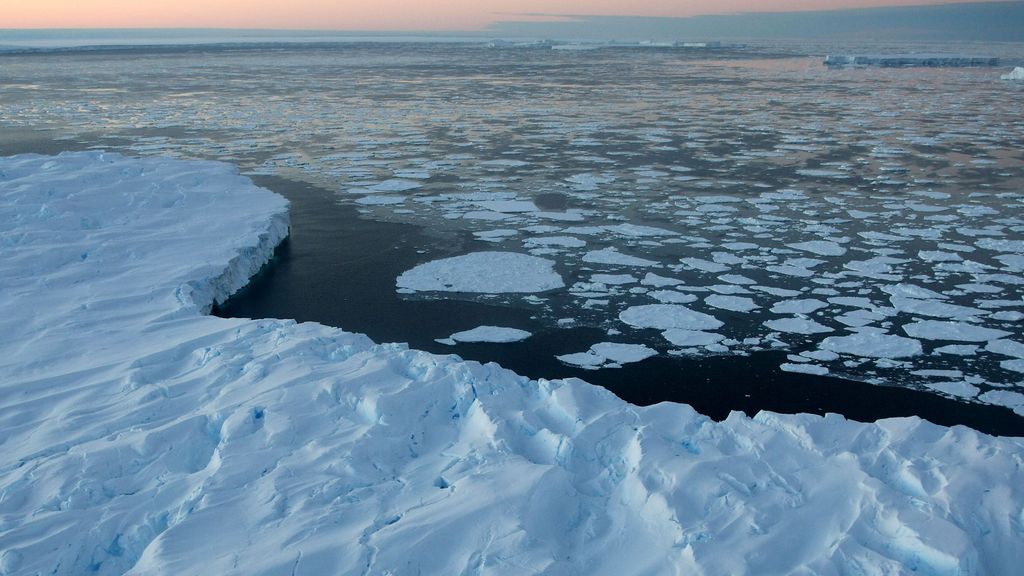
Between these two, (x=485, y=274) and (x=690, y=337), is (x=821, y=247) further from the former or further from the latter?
(x=485, y=274)

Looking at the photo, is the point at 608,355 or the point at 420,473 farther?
the point at 608,355

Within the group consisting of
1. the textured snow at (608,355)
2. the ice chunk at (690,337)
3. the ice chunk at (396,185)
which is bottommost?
the textured snow at (608,355)

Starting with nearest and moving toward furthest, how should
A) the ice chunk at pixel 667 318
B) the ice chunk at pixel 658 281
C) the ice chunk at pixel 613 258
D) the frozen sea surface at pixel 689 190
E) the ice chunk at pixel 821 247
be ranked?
the ice chunk at pixel 667 318
the frozen sea surface at pixel 689 190
the ice chunk at pixel 658 281
the ice chunk at pixel 613 258
the ice chunk at pixel 821 247

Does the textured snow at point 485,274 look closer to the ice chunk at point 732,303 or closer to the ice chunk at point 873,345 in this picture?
the ice chunk at point 732,303

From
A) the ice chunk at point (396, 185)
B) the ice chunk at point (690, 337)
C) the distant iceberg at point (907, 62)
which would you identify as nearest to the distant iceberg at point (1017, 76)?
the distant iceberg at point (907, 62)

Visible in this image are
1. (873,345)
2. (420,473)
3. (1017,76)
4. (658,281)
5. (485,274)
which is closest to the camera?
(420,473)

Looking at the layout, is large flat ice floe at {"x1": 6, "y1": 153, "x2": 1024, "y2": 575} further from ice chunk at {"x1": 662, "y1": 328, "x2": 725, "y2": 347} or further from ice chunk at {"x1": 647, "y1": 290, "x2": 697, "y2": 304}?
ice chunk at {"x1": 647, "y1": 290, "x2": 697, "y2": 304}

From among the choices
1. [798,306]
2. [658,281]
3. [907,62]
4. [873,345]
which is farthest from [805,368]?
[907,62]
